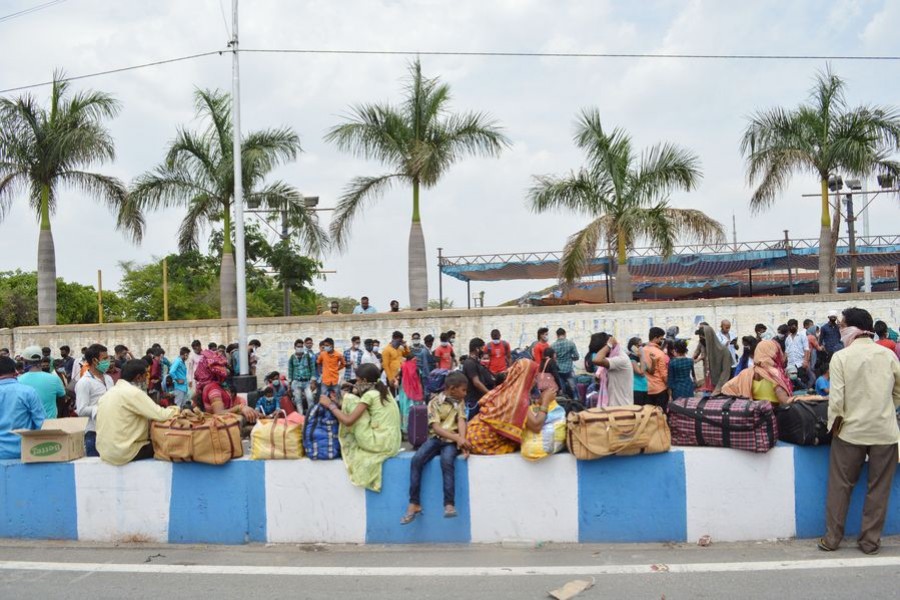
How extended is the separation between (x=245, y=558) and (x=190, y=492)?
2.71ft

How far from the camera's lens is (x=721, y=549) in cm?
597

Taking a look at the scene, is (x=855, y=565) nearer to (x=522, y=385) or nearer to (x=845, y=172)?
(x=522, y=385)

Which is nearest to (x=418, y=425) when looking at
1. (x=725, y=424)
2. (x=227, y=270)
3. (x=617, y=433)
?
(x=617, y=433)

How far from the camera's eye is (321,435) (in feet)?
21.2

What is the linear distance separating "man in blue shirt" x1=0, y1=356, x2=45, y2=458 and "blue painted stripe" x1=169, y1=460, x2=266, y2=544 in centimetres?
164

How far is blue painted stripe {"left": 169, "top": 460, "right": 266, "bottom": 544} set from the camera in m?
6.47

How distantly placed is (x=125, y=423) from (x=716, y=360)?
8.48 m

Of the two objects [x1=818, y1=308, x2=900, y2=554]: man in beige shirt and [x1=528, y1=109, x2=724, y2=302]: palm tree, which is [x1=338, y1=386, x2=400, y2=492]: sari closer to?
[x1=818, y1=308, x2=900, y2=554]: man in beige shirt

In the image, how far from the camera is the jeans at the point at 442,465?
6.18 metres

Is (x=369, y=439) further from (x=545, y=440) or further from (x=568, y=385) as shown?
(x=568, y=385)

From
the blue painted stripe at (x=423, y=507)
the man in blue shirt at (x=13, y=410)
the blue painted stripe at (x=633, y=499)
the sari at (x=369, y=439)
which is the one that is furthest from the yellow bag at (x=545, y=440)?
the man in blue shirt at (x=13, y=410)

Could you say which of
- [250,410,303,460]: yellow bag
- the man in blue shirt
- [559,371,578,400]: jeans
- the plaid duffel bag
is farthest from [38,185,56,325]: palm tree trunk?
the plaid duffel bag

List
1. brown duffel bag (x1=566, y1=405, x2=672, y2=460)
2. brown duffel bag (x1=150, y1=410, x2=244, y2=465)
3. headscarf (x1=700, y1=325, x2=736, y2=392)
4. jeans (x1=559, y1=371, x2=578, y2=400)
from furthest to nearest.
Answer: jeans (x1=559, y1=371, x2=578, y2=400) < headscarf (x1=700, y1=325, x2=736, y2=392) < brown duffel bag (x1=150, y1=410, x2=244, y2=465) < brown duffel bag (x1=566, y1=405, x2=672, y2=460)

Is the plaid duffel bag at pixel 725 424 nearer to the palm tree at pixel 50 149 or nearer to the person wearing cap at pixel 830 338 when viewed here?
the person wearing cap at pixel 830 338
